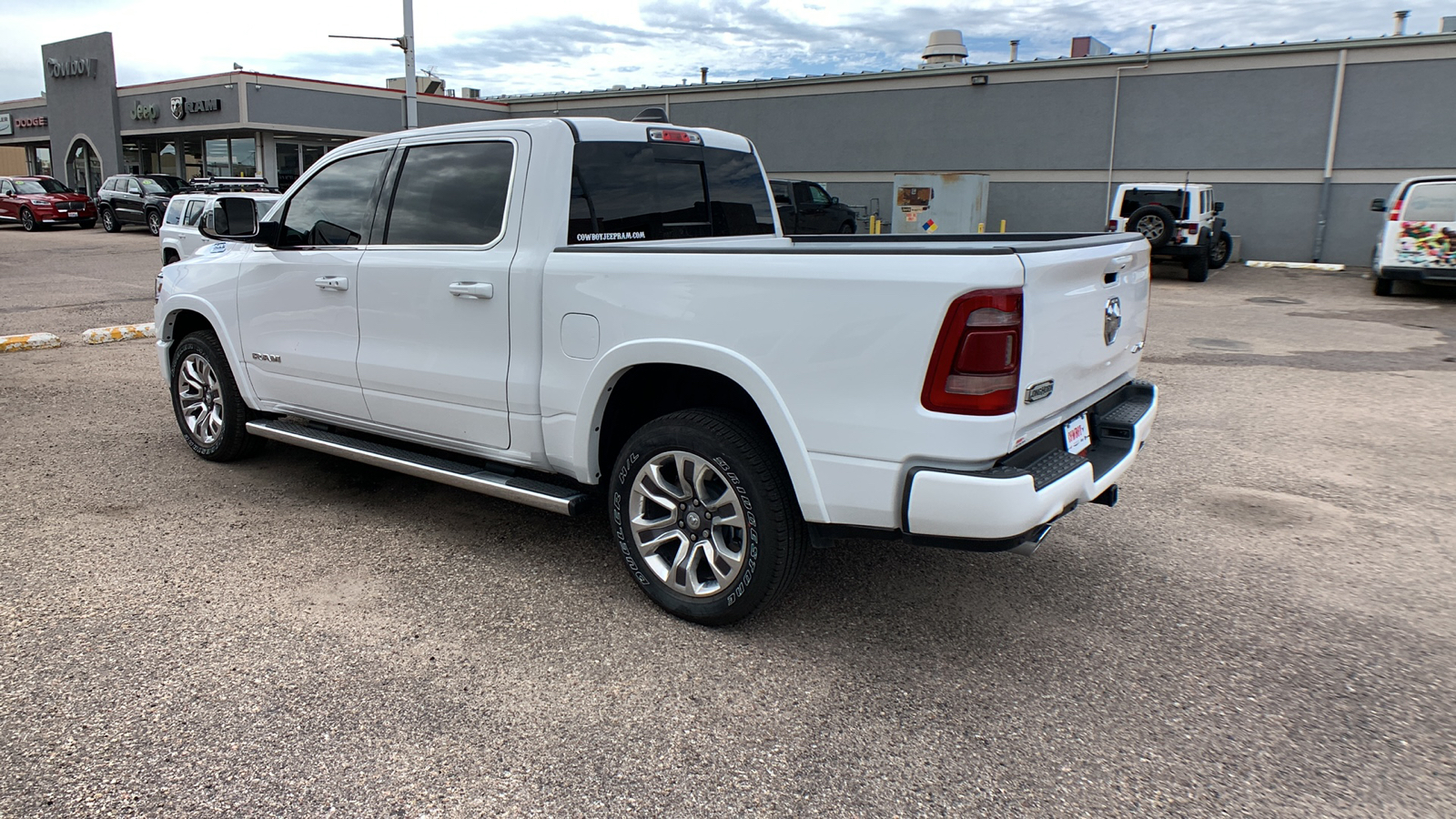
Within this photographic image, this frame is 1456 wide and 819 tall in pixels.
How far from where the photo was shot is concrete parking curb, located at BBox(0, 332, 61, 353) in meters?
9.69

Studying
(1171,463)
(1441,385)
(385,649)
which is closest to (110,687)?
(385,649)

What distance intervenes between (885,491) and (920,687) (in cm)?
72

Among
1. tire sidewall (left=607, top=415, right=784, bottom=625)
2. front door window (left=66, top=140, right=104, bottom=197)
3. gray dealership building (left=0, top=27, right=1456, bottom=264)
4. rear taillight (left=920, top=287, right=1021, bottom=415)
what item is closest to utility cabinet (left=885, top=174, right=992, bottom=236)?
gray dealership building (left=0, top=27, right=1456, bottom=264)

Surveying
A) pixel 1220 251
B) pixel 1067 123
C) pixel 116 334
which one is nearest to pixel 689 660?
pixel 116 334

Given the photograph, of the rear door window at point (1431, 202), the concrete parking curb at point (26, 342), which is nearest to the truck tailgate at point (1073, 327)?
the concrete parking curb at point (26, 342)

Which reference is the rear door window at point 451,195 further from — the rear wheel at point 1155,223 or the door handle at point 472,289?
the rear wheel at point 1155,223

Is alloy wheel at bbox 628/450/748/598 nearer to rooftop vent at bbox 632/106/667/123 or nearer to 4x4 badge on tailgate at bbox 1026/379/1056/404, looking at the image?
4x4 badge on tailgate at bbox 1026/379/1056/404

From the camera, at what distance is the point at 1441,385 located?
852cm

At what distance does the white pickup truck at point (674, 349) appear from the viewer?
2980 mm

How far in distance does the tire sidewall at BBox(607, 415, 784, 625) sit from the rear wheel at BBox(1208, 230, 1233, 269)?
19658 millimetres

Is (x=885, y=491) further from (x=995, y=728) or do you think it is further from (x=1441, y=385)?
(x=1441, y=385)

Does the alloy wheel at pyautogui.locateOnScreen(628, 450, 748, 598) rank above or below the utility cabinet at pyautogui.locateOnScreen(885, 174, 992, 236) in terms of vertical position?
below

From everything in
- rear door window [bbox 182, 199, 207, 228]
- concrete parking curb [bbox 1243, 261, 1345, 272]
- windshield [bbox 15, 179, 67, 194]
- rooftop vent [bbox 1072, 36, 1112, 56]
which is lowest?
concrete parking curb [bbox 1243, 261, 1345, 272]

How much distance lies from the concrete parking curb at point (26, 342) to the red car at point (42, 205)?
25.3 m
